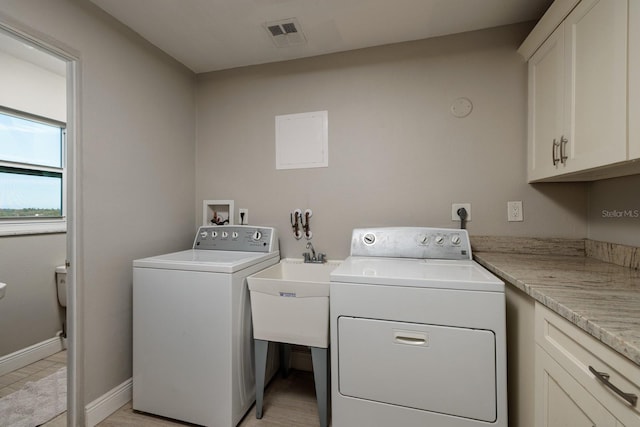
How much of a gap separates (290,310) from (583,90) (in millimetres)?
1681

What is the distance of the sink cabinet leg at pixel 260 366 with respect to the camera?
1.58 m

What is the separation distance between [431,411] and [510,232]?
1.19 meters

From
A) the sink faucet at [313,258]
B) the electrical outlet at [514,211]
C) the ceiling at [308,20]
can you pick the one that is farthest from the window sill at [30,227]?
the electrical outlet at [514,211]

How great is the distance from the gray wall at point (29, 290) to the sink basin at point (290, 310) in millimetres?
1936

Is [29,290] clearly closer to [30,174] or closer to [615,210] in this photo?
[30,174]

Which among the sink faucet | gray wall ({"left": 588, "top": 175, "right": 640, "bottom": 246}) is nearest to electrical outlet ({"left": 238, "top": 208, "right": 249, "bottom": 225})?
the sink faucet

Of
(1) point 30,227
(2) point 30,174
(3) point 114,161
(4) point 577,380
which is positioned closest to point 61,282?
(1) point 30,227

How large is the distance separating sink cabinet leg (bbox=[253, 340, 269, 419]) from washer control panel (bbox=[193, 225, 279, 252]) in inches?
24.9

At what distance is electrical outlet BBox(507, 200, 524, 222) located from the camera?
1.75 m

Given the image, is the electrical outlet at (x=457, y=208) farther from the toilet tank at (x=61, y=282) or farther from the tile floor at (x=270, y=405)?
the toilet tank at (x=61, y=282)

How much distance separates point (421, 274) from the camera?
50.2 inches

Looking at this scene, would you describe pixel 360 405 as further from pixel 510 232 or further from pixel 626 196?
pixel 626 196

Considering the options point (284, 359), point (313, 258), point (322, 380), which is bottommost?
point (284, 359)

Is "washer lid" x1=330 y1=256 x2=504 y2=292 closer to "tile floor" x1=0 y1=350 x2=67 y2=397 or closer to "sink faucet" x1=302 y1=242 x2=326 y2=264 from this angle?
"sink faucet" x1=302 y1=242 x2=326 y2=264
